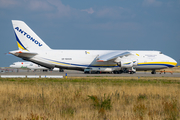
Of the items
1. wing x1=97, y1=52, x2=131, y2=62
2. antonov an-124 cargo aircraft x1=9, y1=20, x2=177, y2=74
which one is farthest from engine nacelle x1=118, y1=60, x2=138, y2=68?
wing x1=97, y1=52, x2=131, y2=62

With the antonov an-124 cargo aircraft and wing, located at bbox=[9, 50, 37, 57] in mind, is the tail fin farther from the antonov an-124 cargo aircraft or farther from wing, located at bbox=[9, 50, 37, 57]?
wing, located at bbox=[9, 50, 37, 57]

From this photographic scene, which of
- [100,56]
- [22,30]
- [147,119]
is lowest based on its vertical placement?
[147,119]

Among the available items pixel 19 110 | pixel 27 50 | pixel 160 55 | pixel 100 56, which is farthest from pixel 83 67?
pixel 19 110

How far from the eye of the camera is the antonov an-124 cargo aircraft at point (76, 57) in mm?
44000

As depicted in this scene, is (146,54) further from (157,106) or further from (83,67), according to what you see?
(157,106)

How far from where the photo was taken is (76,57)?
44.8 m

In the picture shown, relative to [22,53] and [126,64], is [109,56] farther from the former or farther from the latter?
[22,53]

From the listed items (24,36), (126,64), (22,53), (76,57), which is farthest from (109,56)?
(24,36)

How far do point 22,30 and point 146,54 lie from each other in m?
26.5

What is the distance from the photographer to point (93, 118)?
7586 mm

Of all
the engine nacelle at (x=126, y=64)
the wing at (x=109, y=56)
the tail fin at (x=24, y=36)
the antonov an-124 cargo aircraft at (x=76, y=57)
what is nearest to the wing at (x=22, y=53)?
the antonov an-124 cargo aircraft at (x=76, y=57)

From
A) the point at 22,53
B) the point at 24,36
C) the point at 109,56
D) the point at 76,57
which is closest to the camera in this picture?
the point at 22,53

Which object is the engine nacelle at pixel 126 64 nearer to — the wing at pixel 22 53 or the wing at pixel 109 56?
the wing at pixel 109 56

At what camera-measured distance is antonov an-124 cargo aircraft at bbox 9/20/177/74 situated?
44.0 meters
